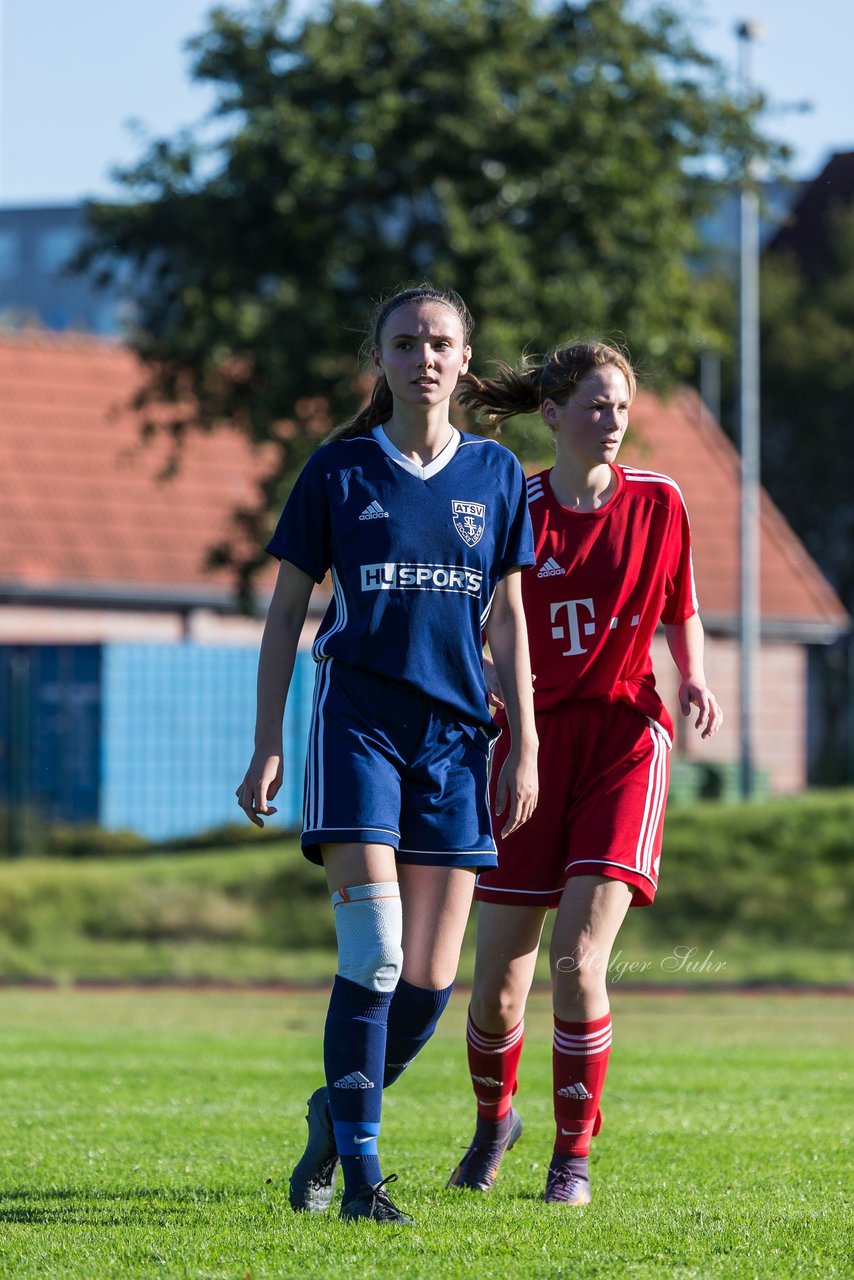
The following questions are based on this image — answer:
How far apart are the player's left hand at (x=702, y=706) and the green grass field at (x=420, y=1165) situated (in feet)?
4.39

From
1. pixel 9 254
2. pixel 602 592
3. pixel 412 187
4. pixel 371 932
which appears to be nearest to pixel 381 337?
pixel 602 592

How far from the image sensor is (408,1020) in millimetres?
5488

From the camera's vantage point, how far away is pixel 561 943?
570 cm

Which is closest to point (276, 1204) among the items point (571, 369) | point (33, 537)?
point (571, 369)

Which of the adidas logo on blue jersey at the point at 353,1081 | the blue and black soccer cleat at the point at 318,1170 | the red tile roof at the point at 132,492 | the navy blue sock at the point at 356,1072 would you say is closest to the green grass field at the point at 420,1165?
the blue and black soccer cleat at the point at 318,1170

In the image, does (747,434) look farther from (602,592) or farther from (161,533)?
(602,592)

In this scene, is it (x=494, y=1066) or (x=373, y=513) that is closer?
(x=373, y=513)

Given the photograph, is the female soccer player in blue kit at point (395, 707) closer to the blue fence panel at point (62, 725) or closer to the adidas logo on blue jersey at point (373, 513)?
the adidas logo on blue jersey at point (373, 513)

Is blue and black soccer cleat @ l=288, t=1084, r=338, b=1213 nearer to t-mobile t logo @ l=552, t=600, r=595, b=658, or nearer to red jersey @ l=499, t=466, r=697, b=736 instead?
red jersey @ l=499, t=466, r=697, b=736

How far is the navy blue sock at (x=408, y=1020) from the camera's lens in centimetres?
546

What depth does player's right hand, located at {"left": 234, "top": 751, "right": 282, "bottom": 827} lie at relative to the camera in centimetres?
523

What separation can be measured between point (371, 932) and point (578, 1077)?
0.99 metres

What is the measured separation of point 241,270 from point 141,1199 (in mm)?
19169

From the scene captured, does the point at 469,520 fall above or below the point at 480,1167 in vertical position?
above
